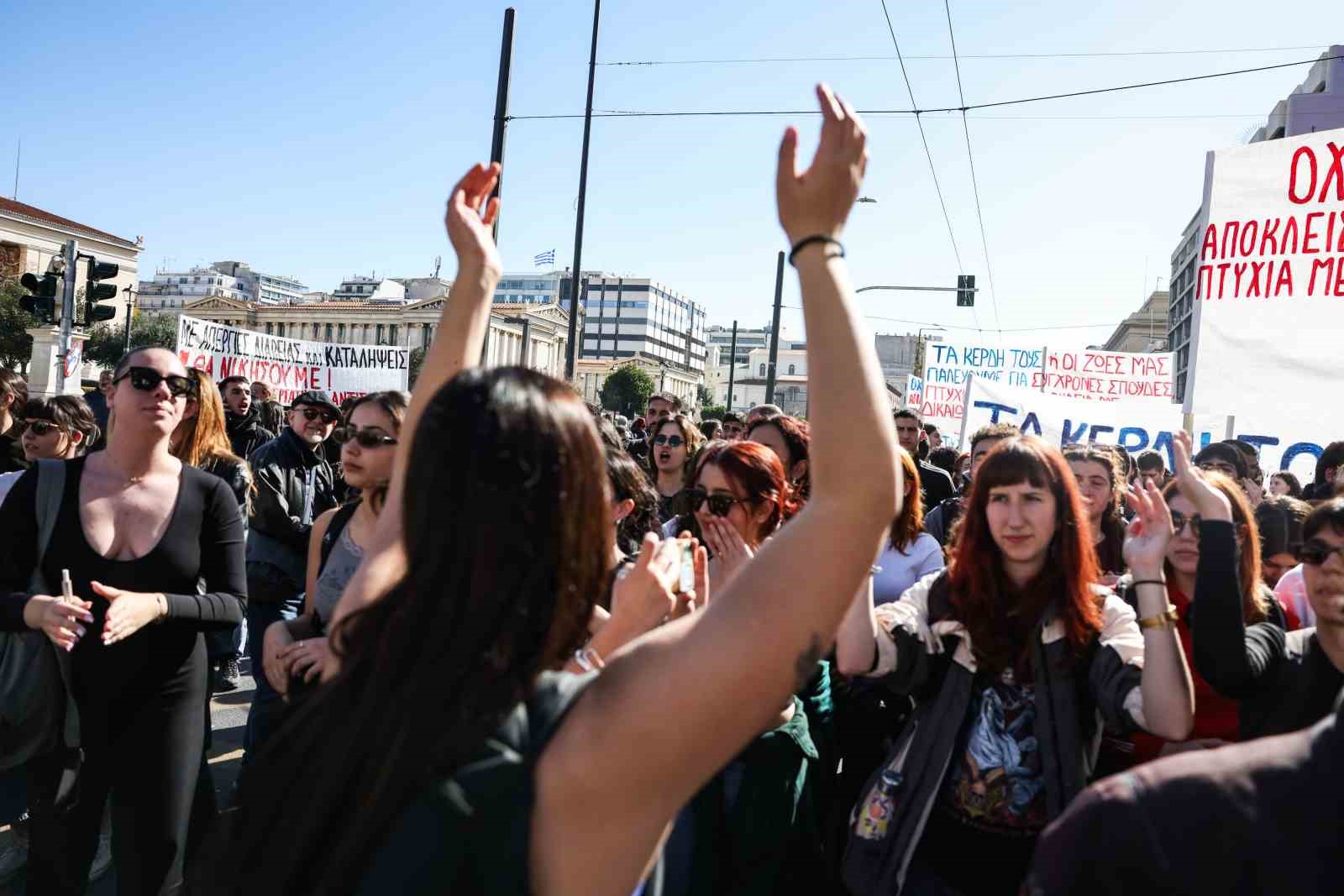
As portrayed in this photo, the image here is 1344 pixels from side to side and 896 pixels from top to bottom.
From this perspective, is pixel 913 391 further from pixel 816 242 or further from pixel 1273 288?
pixel 816 242

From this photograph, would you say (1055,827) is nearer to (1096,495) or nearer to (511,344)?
(1096,495)

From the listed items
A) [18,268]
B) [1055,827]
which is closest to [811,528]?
[1055,827]

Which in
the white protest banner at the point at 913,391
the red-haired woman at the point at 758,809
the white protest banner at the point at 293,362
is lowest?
the red-haired woman at the point at 758,809

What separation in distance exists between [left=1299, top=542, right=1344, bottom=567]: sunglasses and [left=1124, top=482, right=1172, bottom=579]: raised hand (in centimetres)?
30

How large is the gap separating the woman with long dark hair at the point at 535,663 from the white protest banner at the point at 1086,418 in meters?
7.31

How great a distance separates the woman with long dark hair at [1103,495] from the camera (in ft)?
14.9

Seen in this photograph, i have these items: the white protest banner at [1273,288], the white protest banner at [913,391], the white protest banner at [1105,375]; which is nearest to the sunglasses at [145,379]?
the white protest banner at [1273,288]

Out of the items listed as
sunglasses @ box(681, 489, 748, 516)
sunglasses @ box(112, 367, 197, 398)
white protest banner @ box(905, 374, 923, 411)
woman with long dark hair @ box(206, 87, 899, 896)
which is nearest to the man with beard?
sunglasses @ box(112, 367, 197, 398)

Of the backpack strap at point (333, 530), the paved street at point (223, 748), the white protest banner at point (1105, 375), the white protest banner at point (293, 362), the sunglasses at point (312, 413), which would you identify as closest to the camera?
the backpack strap at point (333, 530)

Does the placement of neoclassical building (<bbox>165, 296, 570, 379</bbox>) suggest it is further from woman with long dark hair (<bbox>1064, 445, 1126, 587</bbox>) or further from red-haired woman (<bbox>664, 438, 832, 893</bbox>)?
red-haired woman (<bbox>664, 438, 832, 893</bbox>)

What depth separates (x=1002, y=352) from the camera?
12.7 metres

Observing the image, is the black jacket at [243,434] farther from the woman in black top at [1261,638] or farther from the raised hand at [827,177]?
the raised hand at [827,177]

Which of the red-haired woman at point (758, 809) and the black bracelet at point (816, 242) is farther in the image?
the red-haired woman at point (758, 809)

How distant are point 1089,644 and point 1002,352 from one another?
10632mm
